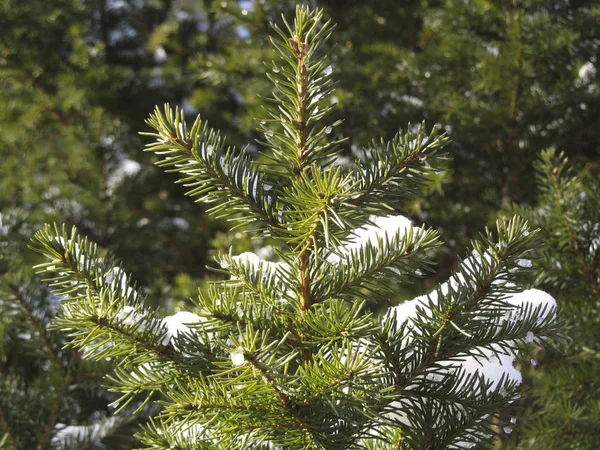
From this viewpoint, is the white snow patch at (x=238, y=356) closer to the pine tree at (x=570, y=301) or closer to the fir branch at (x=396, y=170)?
the fir branch at (x=396, y=170)

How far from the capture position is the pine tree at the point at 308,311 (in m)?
0.78

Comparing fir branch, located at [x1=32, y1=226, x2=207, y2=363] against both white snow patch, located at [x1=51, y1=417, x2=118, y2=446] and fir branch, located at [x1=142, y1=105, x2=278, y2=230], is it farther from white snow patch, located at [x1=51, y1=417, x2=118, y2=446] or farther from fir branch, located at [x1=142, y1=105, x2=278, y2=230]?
white snow patch, located at [x1=51, y1=417, x2=118, y2=446]

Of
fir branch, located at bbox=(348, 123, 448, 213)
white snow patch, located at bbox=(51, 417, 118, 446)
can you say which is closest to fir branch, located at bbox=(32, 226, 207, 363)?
fir branch, located at bbox=(348, 123, 448, 213)

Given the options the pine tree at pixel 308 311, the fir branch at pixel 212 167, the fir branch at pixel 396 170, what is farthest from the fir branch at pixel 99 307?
the fir branch at pixel 396 170

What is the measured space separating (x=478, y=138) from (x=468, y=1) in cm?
51

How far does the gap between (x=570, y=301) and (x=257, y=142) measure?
92 cm

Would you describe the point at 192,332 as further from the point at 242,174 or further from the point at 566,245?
the point at 566,245

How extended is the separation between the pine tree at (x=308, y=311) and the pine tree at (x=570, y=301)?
508 millimetres

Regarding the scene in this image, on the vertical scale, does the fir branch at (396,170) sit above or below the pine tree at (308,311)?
above

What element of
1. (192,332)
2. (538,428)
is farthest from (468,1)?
(192,332)

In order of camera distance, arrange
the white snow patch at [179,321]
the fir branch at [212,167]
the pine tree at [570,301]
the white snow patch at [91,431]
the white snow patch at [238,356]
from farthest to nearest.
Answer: the white snow patch at [91,431] → the pine tree at [570,301] → the white snow patch at [179,321] → the fir branch at [212,167] → the white snow patch at [238,356]

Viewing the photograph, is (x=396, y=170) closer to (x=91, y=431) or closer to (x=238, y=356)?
(x=238, y=356)

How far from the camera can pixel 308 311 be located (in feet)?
2.68

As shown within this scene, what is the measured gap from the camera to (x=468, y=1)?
7.28 ft
